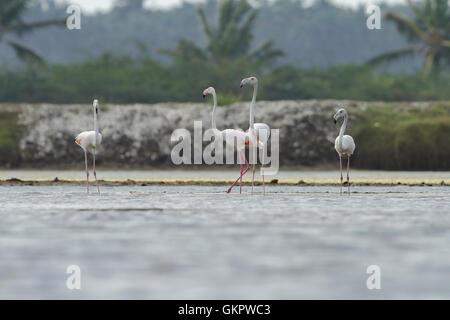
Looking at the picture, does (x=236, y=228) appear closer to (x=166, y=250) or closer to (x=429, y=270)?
(x=166, y=250)

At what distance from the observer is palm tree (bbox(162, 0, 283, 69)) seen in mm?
44781

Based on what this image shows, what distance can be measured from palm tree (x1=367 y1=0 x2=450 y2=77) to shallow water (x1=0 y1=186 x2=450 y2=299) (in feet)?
94.8

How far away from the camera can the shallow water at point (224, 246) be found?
696cm

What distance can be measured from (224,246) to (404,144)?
1727cm

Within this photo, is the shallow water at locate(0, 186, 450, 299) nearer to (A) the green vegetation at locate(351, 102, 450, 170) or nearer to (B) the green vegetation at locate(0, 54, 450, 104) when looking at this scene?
(A) the green vegetation at locate(351, 102, 450, 170)

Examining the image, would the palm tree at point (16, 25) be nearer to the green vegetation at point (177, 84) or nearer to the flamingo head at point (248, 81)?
the green vegetation at point (177, 84)

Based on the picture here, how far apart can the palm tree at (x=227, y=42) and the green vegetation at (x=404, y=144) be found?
18118mm

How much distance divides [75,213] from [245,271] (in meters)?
5.36

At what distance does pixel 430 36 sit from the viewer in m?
43.3
